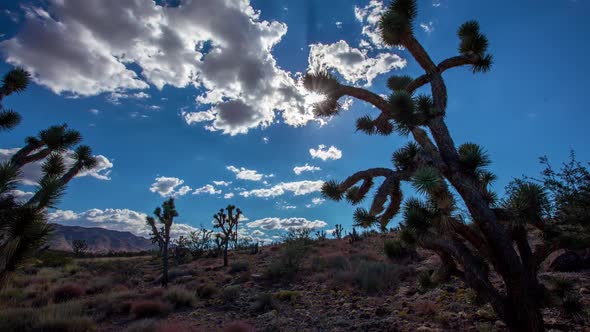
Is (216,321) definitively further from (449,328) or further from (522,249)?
(522,249)

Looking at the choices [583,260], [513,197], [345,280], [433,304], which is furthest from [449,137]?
[345,280]

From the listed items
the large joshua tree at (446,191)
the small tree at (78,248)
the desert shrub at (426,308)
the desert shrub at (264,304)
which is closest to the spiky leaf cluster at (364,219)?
the large joshua tree at (446,191)

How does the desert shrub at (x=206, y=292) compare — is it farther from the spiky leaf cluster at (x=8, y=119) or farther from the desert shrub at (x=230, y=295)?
the spiky leaf cluster at (x=8, y=119)

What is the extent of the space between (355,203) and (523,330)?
128 inches

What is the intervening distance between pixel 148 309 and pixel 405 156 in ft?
32.6

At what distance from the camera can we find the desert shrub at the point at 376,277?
453 inches

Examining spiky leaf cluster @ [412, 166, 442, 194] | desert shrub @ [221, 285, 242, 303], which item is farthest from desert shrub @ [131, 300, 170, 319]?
A: spiky leaf cluster @ [412, 166, 442, 194]

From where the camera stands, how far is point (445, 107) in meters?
5.49

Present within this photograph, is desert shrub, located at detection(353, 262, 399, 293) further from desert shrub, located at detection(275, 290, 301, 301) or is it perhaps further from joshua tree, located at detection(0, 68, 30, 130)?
joshua tree, located at detection(0, 68, 30, 130)

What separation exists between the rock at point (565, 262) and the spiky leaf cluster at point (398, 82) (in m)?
7.47

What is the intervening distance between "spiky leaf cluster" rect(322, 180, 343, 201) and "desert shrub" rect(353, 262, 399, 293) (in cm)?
698

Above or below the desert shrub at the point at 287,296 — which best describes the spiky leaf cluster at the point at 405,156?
above

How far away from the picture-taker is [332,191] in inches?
239

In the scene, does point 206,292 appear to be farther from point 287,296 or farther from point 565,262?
point 565,262
